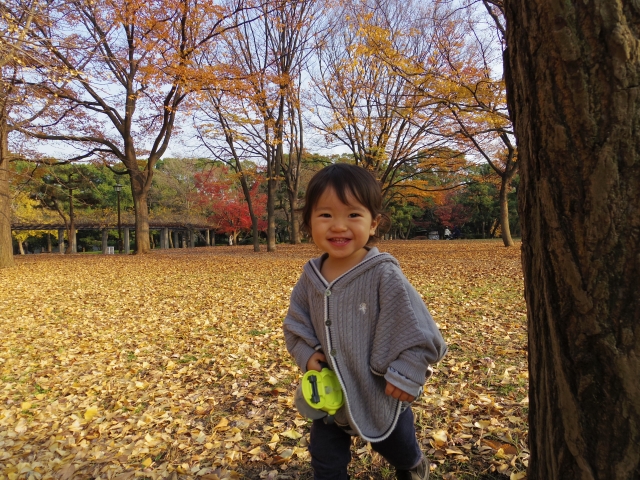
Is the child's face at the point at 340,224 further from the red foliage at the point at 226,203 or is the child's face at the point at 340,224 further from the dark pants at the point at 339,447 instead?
→ the red foliage at the point at 226,203

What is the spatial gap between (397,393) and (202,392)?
2.35 m

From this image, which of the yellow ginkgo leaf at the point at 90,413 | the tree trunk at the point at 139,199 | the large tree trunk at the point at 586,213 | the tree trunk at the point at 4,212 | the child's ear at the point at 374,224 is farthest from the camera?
the tree trunk at the point at 139,199

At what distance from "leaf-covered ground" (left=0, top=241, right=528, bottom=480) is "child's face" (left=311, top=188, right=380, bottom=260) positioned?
127cm

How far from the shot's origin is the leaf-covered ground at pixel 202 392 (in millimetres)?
2342

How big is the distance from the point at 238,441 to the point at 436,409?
4.26ft

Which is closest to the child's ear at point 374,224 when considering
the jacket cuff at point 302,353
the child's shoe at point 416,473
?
the jacket cuff at point 302,353

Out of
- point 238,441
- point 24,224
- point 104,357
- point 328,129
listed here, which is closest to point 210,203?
point 24,224

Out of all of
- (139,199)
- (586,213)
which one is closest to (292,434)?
(586,213)

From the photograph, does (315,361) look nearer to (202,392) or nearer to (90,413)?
(202,392)

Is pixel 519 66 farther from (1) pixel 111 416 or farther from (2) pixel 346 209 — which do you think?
(1) pixel 111 416

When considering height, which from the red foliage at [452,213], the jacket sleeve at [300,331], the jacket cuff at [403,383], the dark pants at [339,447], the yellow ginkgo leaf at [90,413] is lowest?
the yellow ginkgo leaf at [90,413]

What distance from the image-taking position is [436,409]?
2.79 m

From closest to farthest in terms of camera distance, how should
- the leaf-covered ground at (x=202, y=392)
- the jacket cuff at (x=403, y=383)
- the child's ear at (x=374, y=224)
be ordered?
1. the jacket cuff at (x=403, y=383)
2. the child's ear at (x=374, y=224)
3. the leaf-covered ground at (x=202, y=392)

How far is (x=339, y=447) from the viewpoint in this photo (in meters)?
1.71
